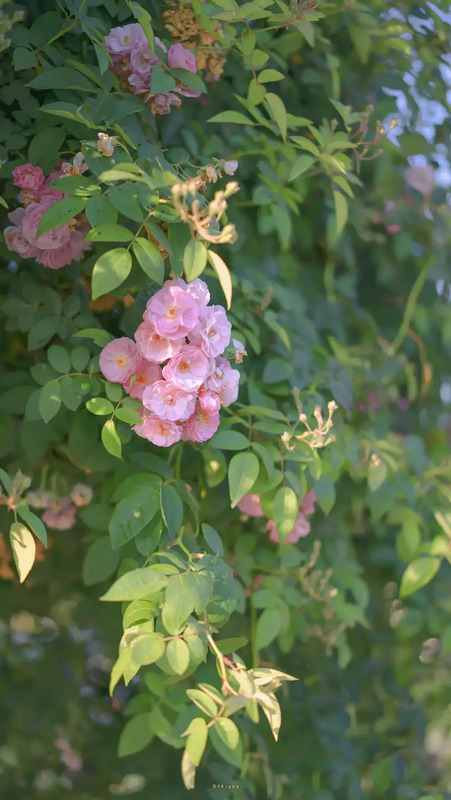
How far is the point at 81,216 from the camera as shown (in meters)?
0.93

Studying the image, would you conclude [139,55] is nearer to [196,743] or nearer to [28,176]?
[28,176]

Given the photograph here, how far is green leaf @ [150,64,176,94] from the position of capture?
33.3 inches

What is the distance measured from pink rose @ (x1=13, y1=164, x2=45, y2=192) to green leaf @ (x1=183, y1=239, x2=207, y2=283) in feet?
0.96

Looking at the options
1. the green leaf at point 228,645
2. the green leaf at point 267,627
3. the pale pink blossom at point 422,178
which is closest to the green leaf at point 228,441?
the green leaf at point 228,645

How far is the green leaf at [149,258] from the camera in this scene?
740mm

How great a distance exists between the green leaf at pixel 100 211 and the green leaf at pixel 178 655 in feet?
1.30

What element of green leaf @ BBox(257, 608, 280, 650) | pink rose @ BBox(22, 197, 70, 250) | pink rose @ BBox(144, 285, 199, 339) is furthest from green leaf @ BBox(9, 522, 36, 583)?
green leaf @ BBox(257, 608, 280, 650)

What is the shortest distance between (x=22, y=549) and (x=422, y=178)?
1.11 m

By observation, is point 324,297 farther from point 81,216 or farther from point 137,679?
point 137,679

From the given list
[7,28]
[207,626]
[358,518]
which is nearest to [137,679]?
[358,518]

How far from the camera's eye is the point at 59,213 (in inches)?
30.1

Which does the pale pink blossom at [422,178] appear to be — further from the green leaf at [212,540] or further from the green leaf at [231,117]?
the green leaf at [212,540]

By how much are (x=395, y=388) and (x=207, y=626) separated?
0.90 metres

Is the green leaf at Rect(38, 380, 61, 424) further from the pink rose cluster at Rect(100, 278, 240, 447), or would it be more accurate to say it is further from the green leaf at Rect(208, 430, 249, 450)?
the green leaf at Rect(208, 430, 249, 450)
